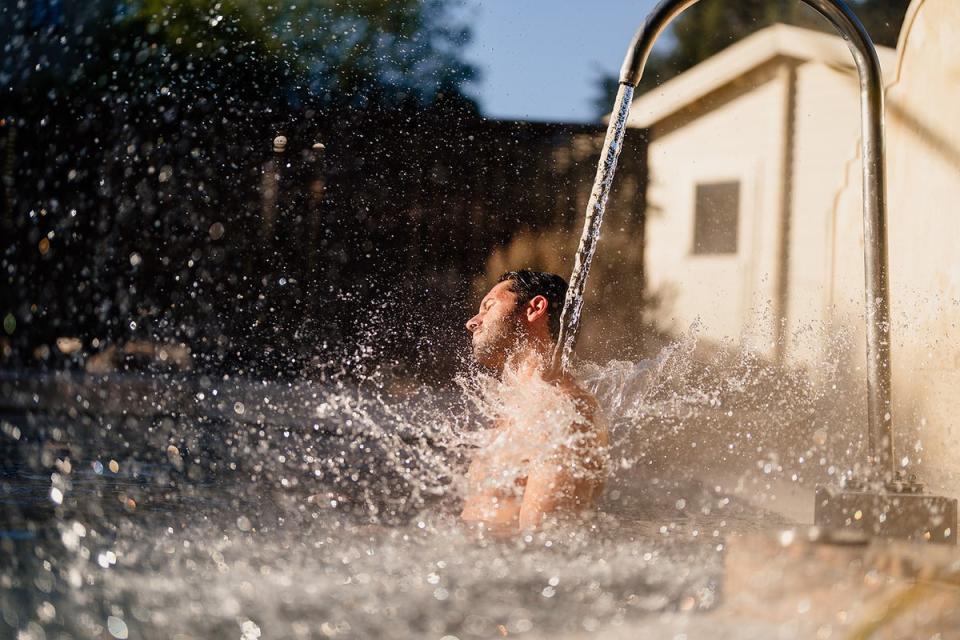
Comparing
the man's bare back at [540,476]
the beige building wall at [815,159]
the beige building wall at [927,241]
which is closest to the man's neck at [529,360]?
the man's bare back at [540,476]

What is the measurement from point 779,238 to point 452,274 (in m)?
2.81

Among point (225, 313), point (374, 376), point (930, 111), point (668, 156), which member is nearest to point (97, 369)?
point (225, 313)

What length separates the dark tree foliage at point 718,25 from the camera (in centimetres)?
700

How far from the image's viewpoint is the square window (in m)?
7.17

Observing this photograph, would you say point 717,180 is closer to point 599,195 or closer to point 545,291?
point 545,291

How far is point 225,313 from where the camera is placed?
28.8 feet

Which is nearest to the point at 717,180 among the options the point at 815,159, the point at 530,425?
the point at 815,159

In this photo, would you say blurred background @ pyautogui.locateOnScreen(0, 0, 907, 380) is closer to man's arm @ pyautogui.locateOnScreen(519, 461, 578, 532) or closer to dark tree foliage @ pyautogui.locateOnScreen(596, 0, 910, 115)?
dark tree foliage @ pyautogui.locateOnScreen(596, 0, 910, 115)

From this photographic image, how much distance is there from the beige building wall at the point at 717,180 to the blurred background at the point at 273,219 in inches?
8.3

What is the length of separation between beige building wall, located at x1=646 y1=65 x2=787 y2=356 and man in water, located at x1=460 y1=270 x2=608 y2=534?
378 centimetres

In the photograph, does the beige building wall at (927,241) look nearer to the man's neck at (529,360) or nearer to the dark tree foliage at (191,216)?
the man's neck at (529,360)

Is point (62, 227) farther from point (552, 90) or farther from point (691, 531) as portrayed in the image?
point (691, 531)

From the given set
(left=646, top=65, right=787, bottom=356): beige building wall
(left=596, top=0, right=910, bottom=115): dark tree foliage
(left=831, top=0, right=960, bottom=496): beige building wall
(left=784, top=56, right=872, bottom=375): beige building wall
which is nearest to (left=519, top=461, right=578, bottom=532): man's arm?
(left=831, top=0, right=960, bottom=496): beige building wall

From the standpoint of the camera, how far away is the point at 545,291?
284 cm
